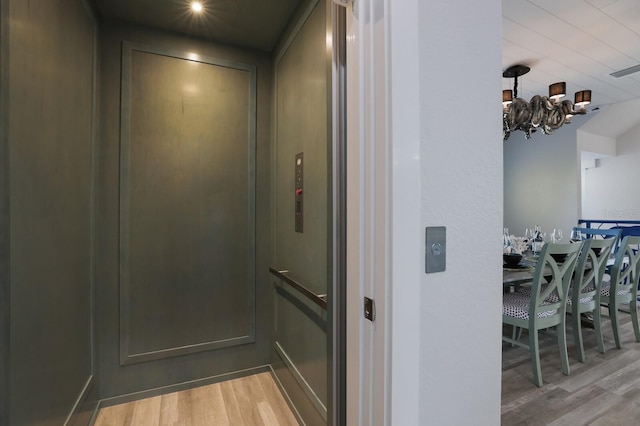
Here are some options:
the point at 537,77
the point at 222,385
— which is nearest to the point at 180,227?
the point at 222,385

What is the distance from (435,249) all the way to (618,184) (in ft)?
22.4

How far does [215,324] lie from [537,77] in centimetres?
440

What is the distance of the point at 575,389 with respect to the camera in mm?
2104

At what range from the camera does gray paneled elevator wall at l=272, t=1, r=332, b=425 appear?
1457 millimetres

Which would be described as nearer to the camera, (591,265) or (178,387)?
(178,387)

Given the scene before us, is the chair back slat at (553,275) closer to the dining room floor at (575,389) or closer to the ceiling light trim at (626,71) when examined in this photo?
the dining room floor at (575,389)

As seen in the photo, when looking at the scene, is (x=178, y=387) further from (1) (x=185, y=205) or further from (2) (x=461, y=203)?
(2) (x=461, y=203)

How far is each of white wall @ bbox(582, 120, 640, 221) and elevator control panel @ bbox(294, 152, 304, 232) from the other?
6335mm

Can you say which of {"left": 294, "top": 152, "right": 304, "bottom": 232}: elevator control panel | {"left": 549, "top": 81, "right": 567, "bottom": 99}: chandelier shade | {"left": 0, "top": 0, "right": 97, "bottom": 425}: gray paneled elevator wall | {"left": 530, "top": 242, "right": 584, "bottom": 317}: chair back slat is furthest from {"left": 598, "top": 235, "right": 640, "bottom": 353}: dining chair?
{"left": 0, "top": 0, "right": 97, "bottom": 425}: gray paneled elevator wall

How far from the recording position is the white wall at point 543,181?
16.3 ft

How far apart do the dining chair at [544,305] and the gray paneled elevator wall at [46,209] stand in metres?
2.70

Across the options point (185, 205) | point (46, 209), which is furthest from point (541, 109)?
point (46, 209)

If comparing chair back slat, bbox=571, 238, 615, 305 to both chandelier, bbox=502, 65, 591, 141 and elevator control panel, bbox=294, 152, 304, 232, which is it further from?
elevator control panel, bbox=294, 152, 304, 232

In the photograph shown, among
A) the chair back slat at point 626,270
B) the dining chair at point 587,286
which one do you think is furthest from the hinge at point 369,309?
the chair back slat at point 626,270
